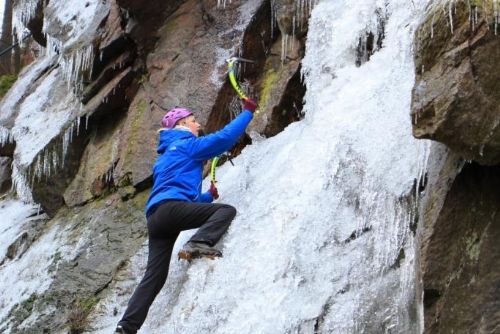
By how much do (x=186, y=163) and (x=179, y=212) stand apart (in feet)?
1.65

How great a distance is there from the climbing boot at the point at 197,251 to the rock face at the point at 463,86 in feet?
8.65

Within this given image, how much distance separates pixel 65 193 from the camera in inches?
420

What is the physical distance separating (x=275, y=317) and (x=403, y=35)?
3122mm

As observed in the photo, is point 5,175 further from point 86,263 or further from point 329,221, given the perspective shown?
point 329,221

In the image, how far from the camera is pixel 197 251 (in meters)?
6.54

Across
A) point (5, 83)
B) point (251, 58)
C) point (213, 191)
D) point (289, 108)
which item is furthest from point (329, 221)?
point (5, 83)

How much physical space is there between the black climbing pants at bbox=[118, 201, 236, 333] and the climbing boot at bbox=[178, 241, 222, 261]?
0.15ft

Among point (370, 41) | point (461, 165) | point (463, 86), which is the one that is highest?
point (463, 86)

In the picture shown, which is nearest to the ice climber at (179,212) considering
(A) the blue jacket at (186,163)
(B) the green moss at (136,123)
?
(A) the blue jacket at (186,163)

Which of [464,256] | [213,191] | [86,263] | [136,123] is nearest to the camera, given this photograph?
[464,256]

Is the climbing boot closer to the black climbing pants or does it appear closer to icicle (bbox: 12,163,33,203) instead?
the black climbing pants

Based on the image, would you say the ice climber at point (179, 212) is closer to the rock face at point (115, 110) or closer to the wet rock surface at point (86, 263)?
the rock face at point (115, 110)

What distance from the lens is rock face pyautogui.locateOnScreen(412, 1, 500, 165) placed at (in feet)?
13.4

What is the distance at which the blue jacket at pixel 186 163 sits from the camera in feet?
→ 21.7
